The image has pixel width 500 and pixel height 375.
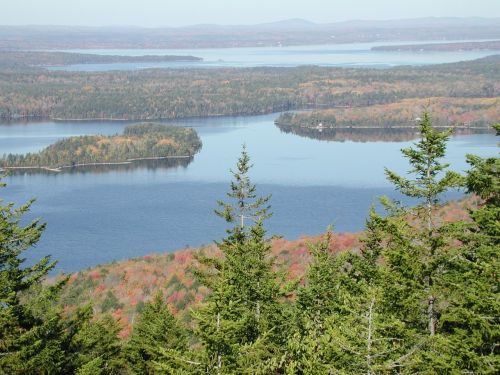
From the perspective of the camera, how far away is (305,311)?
18.0 meters

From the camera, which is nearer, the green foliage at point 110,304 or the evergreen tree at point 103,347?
the evergreen tree at point 103,347

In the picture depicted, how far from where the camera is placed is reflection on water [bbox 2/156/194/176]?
130m

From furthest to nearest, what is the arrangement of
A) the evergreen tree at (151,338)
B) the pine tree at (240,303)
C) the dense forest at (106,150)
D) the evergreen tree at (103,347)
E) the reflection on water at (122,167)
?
the dense forest at (106,150) < the reflection on water at (122,167) < the evergreen tree at (151,338) < the evergreen tree at (103,347) < the pine tree at (240,303)

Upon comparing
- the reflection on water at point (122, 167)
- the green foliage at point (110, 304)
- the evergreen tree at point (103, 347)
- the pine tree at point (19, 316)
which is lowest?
the reflection on water at point (122, 167)

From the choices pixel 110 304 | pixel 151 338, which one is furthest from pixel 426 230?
pixel 110 304

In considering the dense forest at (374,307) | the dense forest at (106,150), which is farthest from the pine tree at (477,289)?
the dense forest at (106,150)

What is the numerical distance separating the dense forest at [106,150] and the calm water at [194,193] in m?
5.69

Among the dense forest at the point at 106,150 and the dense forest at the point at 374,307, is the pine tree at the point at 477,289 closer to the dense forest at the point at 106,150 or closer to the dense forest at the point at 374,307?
the dense forest at the point at 374,307

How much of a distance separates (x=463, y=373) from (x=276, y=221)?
7438cm

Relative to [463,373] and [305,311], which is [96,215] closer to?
[305,311]

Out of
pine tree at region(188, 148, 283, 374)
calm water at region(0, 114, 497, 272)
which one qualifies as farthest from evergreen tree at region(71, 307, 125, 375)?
calm water at region(0, 114, 497, 272)

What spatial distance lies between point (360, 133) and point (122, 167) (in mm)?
68863

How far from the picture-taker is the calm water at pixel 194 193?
8200cm

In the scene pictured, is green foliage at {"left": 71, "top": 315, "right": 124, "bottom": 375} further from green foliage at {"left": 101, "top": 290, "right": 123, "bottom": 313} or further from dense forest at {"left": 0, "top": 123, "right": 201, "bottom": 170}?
dense forest at {"left": 0, "top": 123, "right": 201, "bottom": 170}
